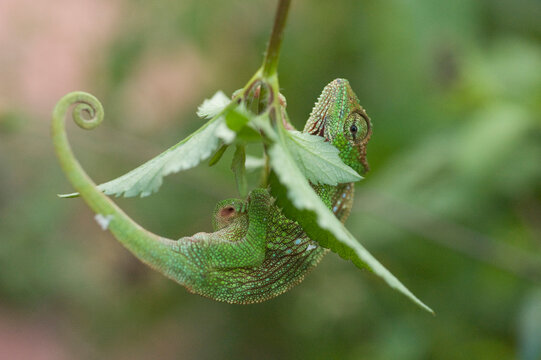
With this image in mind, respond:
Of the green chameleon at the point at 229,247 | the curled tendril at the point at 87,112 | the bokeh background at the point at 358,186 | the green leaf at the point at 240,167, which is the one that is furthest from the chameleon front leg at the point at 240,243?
the bokeh background at the point at 358,186

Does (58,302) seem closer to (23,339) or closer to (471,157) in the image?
(23,339)

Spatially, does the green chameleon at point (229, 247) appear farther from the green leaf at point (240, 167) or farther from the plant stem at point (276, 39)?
the plant stem at point (276, 39)

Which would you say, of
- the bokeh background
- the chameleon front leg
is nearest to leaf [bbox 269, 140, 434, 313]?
the chameleon front leg

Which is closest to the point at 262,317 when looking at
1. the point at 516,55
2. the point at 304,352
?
the point at 304,352

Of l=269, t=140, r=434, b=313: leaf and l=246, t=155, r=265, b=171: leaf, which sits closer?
l=269, t=140, r=434, b=313: leaf

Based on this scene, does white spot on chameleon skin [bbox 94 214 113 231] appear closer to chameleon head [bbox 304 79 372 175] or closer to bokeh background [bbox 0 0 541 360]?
chameleon head [bbox 304 79 372 175]
